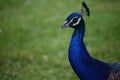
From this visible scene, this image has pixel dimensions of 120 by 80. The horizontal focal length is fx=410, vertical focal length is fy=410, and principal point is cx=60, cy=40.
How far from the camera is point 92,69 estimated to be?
4.27 m

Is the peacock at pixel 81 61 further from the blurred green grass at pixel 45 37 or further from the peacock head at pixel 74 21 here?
the blurred green grass at pixel 45 37

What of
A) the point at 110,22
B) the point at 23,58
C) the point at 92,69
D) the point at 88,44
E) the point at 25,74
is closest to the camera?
the point at 92,69

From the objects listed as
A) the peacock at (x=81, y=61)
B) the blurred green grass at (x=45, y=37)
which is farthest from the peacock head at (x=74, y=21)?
the blurred green grass at (x=45, y=37)

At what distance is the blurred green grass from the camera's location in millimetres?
6715

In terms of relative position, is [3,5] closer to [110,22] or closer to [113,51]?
[110,22]

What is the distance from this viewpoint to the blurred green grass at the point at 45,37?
671cm

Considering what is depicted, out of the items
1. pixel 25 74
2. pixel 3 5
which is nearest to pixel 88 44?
pixel 25 74

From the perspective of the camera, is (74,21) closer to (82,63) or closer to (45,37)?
(82,63)

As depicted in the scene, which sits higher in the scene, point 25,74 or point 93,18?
point 93,18

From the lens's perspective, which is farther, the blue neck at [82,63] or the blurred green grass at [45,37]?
the blurred green grass at [45,37]

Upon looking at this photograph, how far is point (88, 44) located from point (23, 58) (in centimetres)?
130

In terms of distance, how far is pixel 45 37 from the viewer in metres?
8.12

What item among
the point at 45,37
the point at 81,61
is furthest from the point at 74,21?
the point at 45,37

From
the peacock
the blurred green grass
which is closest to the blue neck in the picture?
the peacock
